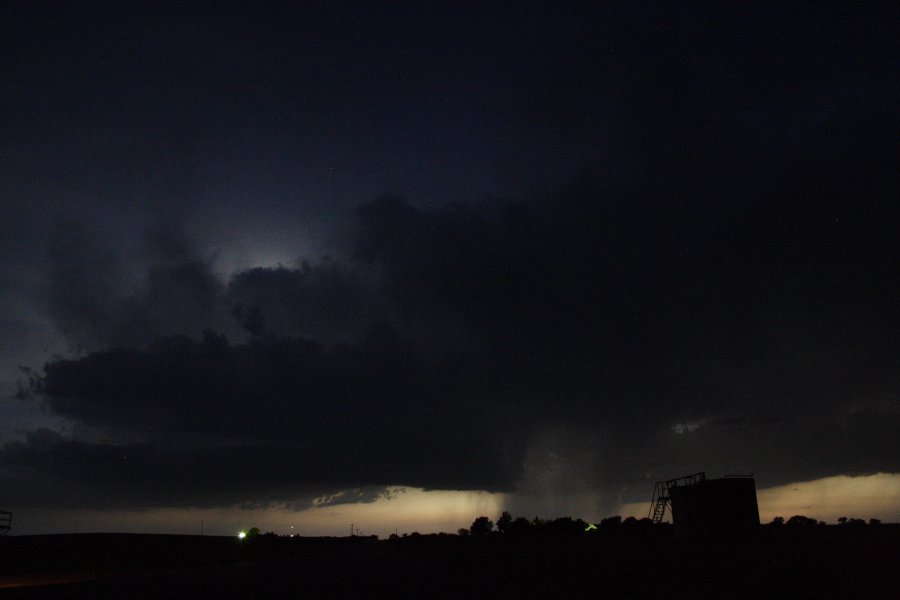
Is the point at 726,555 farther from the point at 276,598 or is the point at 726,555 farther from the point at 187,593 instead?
the point at 187,593

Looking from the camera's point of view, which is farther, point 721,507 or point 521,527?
point 521,527

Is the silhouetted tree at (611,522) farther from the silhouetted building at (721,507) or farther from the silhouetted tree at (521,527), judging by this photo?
the silhouetted building at (721,507)

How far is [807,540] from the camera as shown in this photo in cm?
4994

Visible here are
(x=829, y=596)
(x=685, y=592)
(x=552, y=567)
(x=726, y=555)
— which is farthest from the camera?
(x=552, y=567)

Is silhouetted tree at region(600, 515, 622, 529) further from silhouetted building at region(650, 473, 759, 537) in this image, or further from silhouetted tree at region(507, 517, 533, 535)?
silhouetted building at region(650, 473, 759, 537)

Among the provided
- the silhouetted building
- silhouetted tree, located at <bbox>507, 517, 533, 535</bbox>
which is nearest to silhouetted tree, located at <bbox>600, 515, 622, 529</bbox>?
silhouetted tree, located at <bbox>507, 517, 533, 535</bbox>

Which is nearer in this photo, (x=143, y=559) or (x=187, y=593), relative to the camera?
(x=187, y=593)

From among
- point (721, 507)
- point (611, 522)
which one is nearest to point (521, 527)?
point (611, 522)

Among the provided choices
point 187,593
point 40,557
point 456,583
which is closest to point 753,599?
point 456,583

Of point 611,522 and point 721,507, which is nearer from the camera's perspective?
point 721,507

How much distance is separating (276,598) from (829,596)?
21.4m

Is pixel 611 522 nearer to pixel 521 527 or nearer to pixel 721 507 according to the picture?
pixel 521 527

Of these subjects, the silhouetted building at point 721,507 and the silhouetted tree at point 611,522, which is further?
the silhouetted tree at point 611,522

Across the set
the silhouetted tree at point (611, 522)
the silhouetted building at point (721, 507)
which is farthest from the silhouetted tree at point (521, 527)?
the silhouetted building at point (721, 507)
